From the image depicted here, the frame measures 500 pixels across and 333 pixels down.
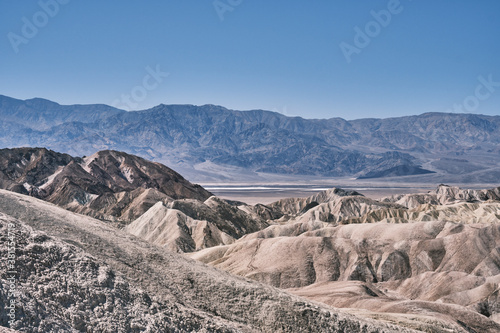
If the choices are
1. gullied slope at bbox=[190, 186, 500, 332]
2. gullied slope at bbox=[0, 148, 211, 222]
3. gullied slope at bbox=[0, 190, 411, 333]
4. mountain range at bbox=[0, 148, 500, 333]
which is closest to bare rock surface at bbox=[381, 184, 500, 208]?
mountain range at bbox=[0, 148, 500, 333]

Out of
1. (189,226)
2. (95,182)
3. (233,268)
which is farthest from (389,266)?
(95,182)

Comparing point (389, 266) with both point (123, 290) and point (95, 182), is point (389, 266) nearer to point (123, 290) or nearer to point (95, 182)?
point (123, 290)

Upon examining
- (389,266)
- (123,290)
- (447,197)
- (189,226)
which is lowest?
(389,266)

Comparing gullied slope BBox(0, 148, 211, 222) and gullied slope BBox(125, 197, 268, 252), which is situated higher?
gullied slope BBox(0, 148, 211, 222)

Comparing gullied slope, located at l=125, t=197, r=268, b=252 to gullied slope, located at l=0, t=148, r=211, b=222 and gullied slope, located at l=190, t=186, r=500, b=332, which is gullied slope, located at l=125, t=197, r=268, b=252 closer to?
gullied slope, located at l=190, t=186, r=500, b=332

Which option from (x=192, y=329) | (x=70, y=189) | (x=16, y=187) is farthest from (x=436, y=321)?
(x=16, y=187)

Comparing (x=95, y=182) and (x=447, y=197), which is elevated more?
(x=95, y=182)
